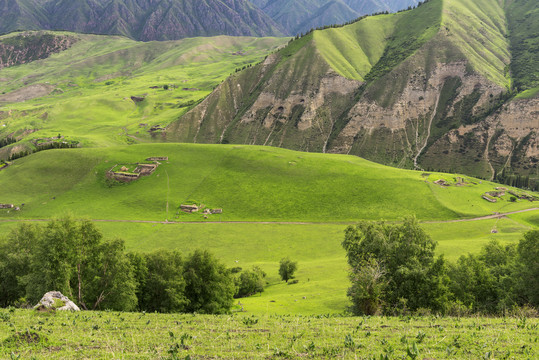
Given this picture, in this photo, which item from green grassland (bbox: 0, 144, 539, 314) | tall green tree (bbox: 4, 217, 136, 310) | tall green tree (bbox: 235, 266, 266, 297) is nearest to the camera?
tall green tree (bbox: 4, 217, 136, 310)

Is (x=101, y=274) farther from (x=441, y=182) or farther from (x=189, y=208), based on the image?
(x=441, y=182)

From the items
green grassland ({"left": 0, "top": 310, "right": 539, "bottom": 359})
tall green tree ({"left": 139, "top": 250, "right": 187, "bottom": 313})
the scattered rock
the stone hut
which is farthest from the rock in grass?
the scattered rock

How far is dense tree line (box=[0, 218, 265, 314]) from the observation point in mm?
41906

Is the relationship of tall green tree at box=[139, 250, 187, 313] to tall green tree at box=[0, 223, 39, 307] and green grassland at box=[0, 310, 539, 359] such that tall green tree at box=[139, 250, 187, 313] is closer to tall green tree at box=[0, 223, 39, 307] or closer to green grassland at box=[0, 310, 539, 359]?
tall green tree at box=[0, 223, 39, 307]

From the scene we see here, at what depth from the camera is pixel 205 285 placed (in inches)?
2190

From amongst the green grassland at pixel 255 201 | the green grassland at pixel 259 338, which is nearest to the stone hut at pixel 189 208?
the green grassland at pixel 255 201

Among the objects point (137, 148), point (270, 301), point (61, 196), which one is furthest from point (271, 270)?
point (137, 148)

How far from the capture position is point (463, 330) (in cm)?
2142

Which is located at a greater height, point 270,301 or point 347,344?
point 347,344

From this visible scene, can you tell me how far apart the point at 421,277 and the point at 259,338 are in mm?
29224

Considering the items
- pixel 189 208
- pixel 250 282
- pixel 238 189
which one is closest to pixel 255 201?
pixel 238 189

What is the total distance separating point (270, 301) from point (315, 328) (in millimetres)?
43454

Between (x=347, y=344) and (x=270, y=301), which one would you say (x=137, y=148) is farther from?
(x=347, y=344)

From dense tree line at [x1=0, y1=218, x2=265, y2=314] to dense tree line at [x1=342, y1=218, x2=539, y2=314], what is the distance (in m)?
25.5
